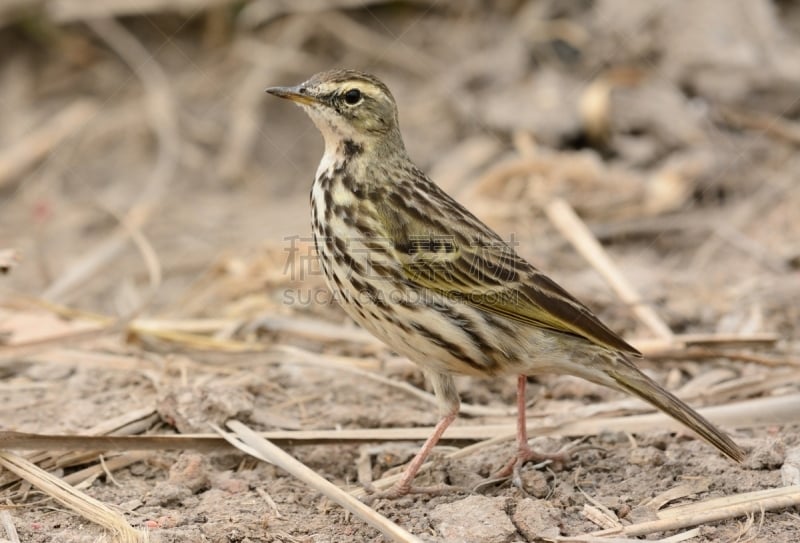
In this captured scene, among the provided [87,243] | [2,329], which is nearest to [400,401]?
[2,329]

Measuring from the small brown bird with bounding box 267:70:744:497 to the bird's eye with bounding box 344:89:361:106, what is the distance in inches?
14.7

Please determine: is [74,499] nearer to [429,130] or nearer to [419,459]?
[419,459]

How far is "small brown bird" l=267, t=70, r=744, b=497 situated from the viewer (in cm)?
459

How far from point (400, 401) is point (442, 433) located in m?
0.73

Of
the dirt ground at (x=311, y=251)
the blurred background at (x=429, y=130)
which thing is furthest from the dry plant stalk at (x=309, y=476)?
the blurred background at (x=429, y=130)

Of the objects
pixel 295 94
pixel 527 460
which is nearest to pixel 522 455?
pixel 527 460

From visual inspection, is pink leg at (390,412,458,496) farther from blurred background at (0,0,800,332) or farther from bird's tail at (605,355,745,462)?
blurred background at (0,0,800,332)

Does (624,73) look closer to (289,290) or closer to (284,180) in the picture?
(284,180)

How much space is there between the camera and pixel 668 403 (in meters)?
4.51

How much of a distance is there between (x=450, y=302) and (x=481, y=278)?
8.0 inches

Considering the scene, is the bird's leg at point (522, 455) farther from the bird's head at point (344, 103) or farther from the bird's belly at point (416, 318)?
the bird's head at point (344, 103)

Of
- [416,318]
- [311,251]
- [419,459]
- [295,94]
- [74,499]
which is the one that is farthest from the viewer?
[311,251]

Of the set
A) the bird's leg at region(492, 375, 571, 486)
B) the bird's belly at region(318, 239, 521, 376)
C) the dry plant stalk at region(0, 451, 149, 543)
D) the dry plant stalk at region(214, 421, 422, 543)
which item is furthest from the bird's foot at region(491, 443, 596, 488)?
the dry plant stalk at region(0, 451, 149, 543)

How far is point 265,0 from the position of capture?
10.9m
